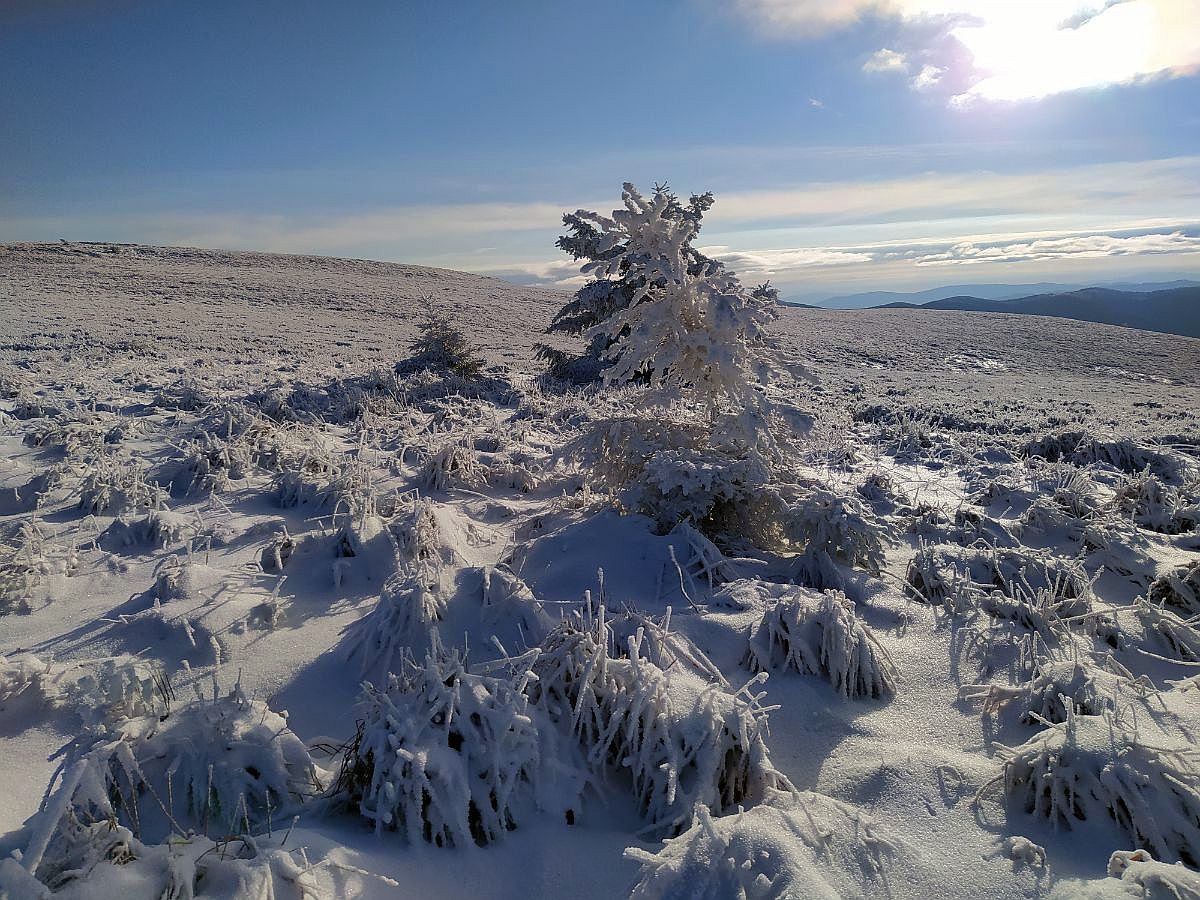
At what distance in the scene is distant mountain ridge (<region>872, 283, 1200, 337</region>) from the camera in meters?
83.6

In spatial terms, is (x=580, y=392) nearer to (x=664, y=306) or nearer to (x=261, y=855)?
(x=664, y=306)

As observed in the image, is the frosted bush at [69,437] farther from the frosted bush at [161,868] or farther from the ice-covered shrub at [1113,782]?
the ice-covered shrub at [1113,782]

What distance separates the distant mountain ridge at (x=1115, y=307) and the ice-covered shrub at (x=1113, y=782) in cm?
8284

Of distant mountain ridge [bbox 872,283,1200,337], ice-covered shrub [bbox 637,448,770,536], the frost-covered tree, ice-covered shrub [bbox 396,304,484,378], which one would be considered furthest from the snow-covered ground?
distant mountain ridge [bbox 872,283,1200,337]

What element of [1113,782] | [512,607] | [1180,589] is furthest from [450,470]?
[1180,589]

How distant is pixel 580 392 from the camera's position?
12.6 meters

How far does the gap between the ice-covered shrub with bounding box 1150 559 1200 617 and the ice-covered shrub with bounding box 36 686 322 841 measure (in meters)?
5.44

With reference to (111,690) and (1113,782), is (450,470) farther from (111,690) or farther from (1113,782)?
(1113,782)

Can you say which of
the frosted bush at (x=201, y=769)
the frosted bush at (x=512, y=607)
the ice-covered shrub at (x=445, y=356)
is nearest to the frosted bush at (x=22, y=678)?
the frosted bush at (x=201, y=769)

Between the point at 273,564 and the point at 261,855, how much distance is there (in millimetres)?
3087

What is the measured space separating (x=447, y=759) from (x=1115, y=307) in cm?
12754

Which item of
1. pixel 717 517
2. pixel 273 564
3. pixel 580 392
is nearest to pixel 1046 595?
pixel 717 517

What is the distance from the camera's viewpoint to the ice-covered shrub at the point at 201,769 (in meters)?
2.36

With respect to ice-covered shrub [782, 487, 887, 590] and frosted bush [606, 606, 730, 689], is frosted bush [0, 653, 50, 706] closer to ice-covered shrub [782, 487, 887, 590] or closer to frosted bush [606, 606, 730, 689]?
frosted bush [606, 606, 730, 689]
